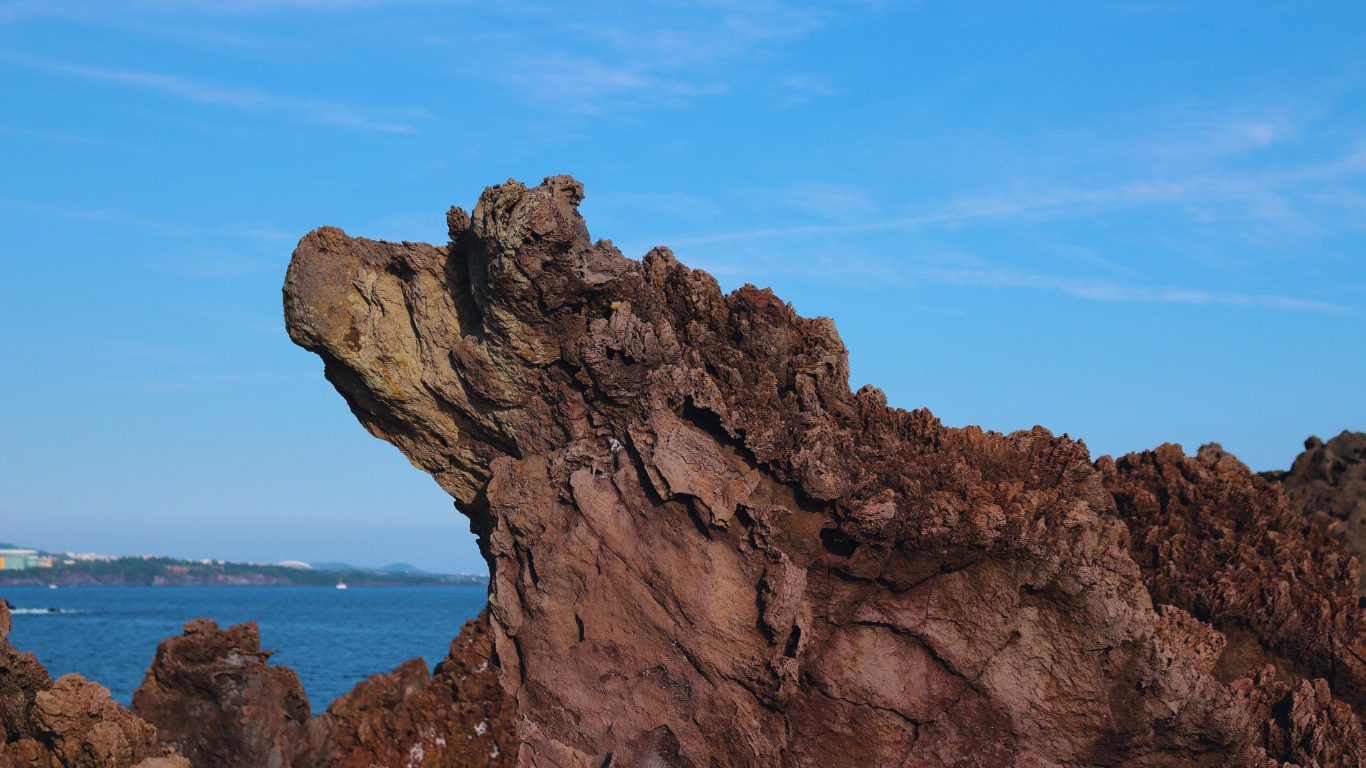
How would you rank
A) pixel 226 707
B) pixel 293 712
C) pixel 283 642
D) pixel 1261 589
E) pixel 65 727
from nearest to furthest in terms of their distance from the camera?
pixel 65 727, pixel 226 707, pixel 293 712, pixel 1261 589, pixel 283 642

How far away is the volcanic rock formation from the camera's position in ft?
55.7

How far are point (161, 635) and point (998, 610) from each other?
4499 inches

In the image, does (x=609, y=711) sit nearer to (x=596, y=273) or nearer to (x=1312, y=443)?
(x=596, y=273)

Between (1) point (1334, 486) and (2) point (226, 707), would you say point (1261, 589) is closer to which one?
(1) point (1334, 486)

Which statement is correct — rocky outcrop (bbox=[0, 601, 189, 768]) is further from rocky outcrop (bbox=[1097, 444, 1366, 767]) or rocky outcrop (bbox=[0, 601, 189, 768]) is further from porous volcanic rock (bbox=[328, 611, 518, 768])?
rocky outcrop (bbox=[1097, 444, 1366, 767])

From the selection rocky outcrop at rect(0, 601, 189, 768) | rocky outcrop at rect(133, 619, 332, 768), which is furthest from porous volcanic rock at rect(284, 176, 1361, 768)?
rocky outcrop at rect(0, 601, 189, 768)

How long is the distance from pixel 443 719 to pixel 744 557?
545cm

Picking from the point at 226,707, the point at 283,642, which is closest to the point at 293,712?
the point at 226,707

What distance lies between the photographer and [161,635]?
114 metres

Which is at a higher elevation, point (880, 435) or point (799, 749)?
point (880, 435)

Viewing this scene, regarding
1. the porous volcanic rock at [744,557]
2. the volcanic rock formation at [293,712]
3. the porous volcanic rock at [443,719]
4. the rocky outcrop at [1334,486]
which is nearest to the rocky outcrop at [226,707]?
the volcanic rock formation at [293,712]

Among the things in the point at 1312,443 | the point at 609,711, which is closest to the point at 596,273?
the point at 609,711

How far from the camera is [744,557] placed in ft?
48.3

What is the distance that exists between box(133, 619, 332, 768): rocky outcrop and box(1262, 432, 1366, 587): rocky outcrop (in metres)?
17.0
